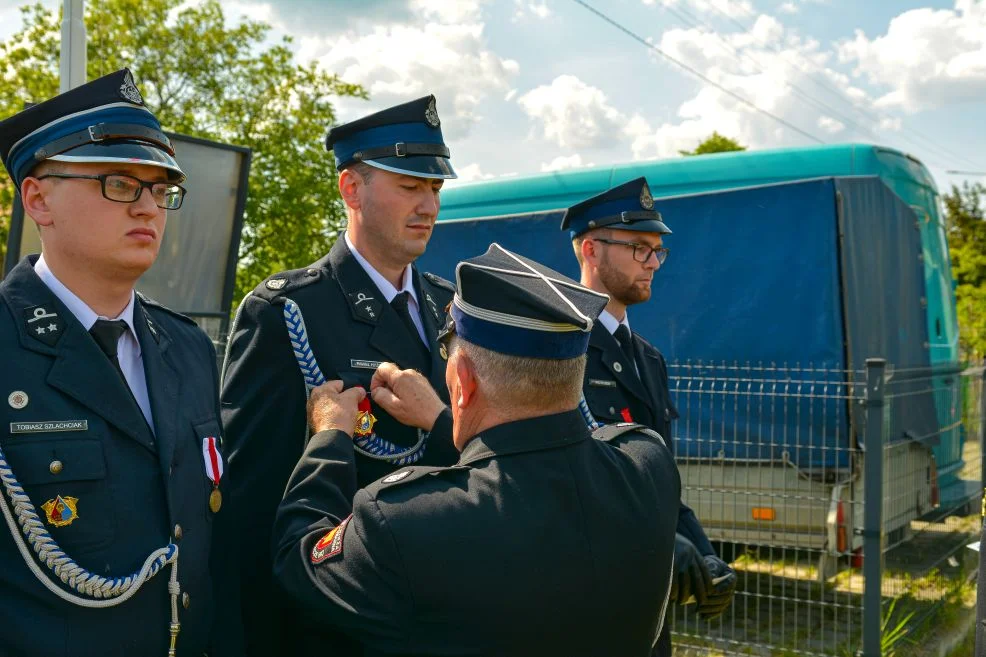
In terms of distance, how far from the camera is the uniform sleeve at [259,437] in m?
2.61

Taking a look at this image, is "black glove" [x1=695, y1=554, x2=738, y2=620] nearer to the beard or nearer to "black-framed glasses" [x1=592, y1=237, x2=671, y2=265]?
the beard

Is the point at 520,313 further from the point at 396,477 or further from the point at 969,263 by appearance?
the point at 969,263

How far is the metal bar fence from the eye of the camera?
5926 millimetres

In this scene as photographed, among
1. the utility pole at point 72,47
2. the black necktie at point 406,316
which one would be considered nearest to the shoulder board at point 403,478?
the black necktie at point 406,316

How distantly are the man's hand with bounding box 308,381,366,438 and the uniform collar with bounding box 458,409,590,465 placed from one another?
0.53 meters

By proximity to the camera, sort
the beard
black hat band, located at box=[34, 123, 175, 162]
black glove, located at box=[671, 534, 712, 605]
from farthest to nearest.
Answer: the beard, black glove, located at box=[671, 534, 712, 605], black hat band, located at box=[34, 123, 175, 162]

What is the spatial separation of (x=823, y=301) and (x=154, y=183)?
538 cm

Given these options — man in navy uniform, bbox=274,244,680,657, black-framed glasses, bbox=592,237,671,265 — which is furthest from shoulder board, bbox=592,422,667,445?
black-framed glasses, bbox=592,237,671,265

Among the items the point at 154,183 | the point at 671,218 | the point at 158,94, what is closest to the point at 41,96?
the point at 158,94

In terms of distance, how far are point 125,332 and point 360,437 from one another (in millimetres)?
669

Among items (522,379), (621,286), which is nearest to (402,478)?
(522,379)

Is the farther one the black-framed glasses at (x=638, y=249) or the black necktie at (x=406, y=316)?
the black-framed glasses at (x=638, y=249)

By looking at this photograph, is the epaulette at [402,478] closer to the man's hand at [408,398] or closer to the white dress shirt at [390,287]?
the man's hand at [408,398]

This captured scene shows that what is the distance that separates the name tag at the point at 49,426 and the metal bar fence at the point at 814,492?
14.5 feet
